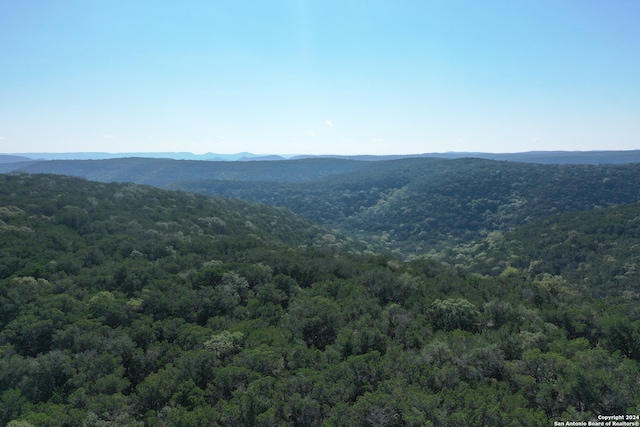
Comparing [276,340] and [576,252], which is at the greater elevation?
[276,340]

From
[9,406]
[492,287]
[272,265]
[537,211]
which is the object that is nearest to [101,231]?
[272,265]

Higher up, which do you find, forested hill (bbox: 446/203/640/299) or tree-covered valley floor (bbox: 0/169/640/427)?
tree-covered valley floor (bbox: 0/169/640/427)

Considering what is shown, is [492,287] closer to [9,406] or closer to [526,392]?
[526,392]

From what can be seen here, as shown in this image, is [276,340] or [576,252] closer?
[276,340]

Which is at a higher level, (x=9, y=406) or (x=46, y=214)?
(x=46, y=214)

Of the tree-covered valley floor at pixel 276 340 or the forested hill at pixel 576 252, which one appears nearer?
the tree-covered valley floor at pixel 276 340

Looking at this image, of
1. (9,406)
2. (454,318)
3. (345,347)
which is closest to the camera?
(9,406)

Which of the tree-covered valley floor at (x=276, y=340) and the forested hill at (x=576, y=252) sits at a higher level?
the tree-covered valley floor at (x=276, y=340)

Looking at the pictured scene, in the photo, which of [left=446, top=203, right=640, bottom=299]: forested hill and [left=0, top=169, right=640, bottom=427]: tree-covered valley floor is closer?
[left=0, top=169, right=640, bottom=427]: tree-covered valley floor
